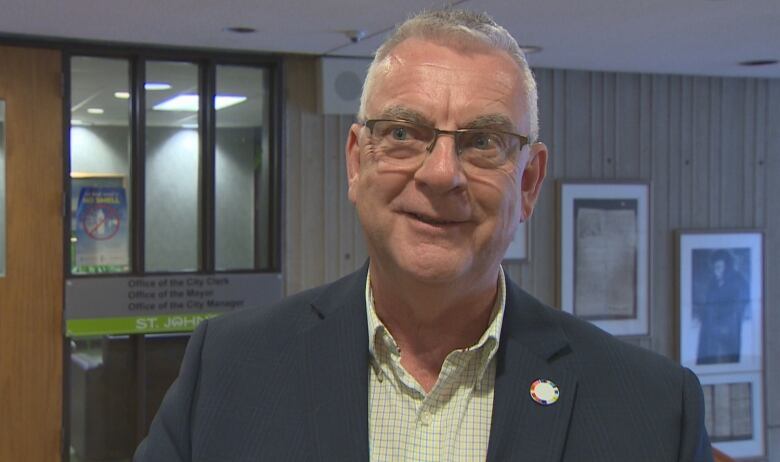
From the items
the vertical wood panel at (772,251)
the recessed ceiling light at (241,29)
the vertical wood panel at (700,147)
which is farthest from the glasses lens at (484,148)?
the vertical wood panel at (772,251)

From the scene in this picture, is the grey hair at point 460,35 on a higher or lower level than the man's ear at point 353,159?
higher

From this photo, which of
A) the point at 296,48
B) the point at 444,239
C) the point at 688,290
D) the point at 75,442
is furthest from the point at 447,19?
the point at 688,290

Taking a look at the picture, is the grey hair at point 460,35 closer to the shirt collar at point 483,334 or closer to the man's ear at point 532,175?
the man's ear at point 532,175

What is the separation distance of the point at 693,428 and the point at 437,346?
15.5 inches

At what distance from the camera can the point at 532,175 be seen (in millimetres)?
1442

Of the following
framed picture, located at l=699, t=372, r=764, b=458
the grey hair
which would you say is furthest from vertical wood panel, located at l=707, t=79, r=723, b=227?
the grey hair

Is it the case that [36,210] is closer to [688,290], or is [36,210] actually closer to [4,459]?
[4,459]

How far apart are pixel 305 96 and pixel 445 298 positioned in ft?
11.5

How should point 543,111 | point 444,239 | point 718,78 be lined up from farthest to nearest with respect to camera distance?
1. point 718,78
2. point 543,111
3. point 444,239

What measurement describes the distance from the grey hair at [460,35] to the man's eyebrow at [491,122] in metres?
0.08

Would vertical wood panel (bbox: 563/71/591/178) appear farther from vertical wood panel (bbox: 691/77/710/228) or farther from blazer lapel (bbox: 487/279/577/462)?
blazer lapel (bbox: 487/279/577/462)

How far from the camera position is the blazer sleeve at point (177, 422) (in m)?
1.38

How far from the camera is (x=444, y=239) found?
4.25 ft

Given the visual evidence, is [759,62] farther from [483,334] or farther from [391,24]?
[483,334]
